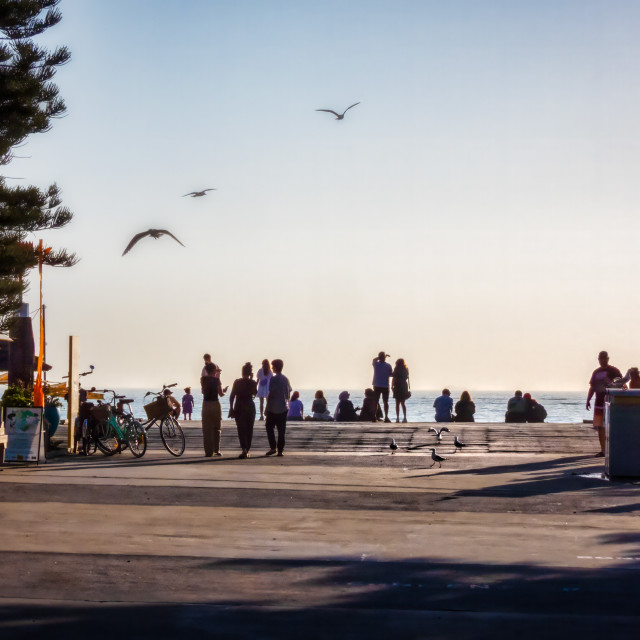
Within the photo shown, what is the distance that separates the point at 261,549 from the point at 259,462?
8.95 m

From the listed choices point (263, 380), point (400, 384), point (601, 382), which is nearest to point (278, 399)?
point (601, 382)

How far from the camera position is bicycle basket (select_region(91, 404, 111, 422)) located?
20281 mm

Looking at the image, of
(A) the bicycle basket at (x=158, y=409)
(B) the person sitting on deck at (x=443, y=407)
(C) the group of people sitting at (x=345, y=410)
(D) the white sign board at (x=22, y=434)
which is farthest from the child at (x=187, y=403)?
(D) the white sign board at (x=22, y=434)

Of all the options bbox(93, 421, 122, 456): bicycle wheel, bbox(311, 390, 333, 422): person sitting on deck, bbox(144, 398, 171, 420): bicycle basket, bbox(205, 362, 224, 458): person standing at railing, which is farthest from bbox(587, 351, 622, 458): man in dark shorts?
bbox(311, 390, 333, 422): person sitting on deck

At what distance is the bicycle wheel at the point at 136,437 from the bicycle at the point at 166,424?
0.31 metres

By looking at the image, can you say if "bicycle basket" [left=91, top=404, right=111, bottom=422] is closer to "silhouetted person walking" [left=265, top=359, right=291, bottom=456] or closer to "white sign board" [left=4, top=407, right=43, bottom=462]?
"white sign board" [left=4, top=407, right=43, bottom=462]

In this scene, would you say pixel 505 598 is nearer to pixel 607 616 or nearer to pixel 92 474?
pixel 607 616

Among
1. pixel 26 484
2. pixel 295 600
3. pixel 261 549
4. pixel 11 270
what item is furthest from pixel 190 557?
pixel 11 270

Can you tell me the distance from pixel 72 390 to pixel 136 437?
1454 mm

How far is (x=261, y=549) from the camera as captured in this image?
1010 centimetres

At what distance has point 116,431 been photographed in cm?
2038

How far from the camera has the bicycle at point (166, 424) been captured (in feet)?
67.9

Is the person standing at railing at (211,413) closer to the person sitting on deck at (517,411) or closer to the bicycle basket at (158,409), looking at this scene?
the bicycle basket at (158,409)

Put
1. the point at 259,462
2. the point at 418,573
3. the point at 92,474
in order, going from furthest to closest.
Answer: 1. the point at 259,462
2. the point at 92,474
3. the point at 418,573
